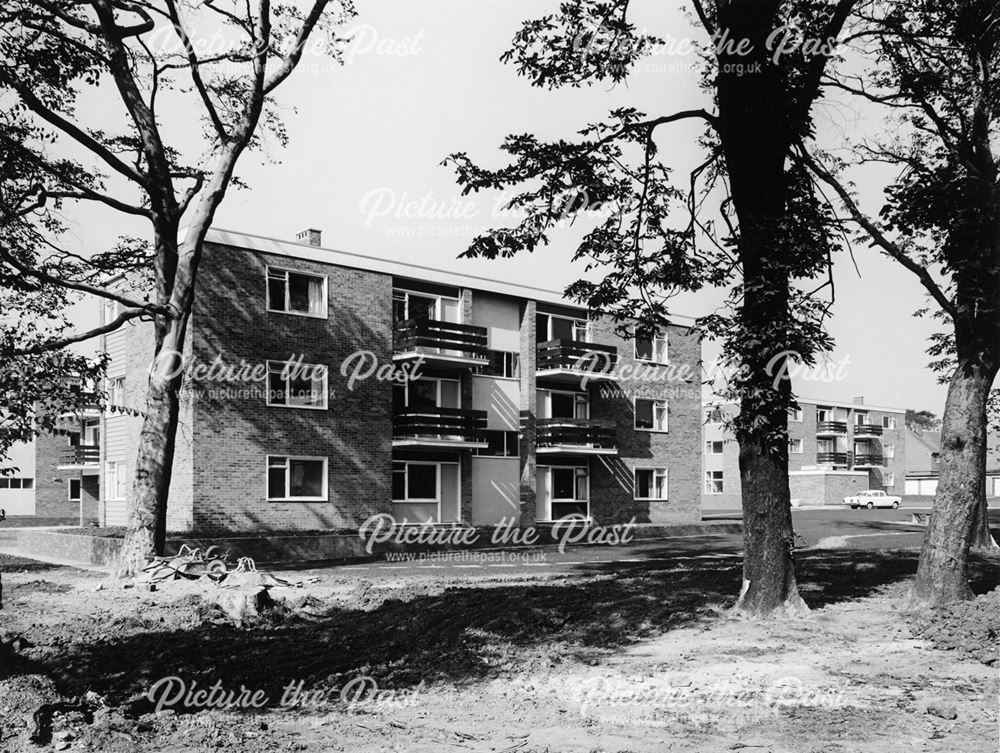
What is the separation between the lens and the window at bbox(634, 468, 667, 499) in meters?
36.0

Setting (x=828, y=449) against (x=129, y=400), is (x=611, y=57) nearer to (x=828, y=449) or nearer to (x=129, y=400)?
(x=129, y=400)

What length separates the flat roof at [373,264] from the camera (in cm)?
2530

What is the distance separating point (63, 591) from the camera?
15.9 m

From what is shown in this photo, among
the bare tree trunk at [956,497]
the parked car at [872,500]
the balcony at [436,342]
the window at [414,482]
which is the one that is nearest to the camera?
the bare tree trunk at [956,497]

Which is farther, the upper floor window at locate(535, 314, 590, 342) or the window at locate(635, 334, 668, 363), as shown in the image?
the window at locate(635, 334, 668, 363)

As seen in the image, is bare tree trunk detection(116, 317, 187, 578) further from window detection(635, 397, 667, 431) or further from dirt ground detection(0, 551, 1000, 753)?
window detection(635, 397, 667, 431)

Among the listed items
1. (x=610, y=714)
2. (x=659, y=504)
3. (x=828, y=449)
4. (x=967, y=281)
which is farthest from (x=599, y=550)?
(x=828, y=449)

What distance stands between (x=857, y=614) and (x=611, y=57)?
25.6ft

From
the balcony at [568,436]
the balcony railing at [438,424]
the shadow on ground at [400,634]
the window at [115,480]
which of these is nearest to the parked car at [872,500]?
the balcony at [568,436]

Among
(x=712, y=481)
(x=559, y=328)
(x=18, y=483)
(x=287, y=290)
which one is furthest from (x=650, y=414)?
(x=712, y=481)

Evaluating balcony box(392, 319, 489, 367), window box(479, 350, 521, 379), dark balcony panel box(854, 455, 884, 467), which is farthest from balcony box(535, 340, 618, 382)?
dark balcony panel box(854, 455, 884, 467)

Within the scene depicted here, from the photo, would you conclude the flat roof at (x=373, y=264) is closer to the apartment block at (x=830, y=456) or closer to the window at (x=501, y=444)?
the window at (x=501, y=444)

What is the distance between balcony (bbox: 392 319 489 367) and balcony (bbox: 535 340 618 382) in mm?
3617

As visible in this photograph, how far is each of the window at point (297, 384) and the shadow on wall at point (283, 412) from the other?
0.19 m
